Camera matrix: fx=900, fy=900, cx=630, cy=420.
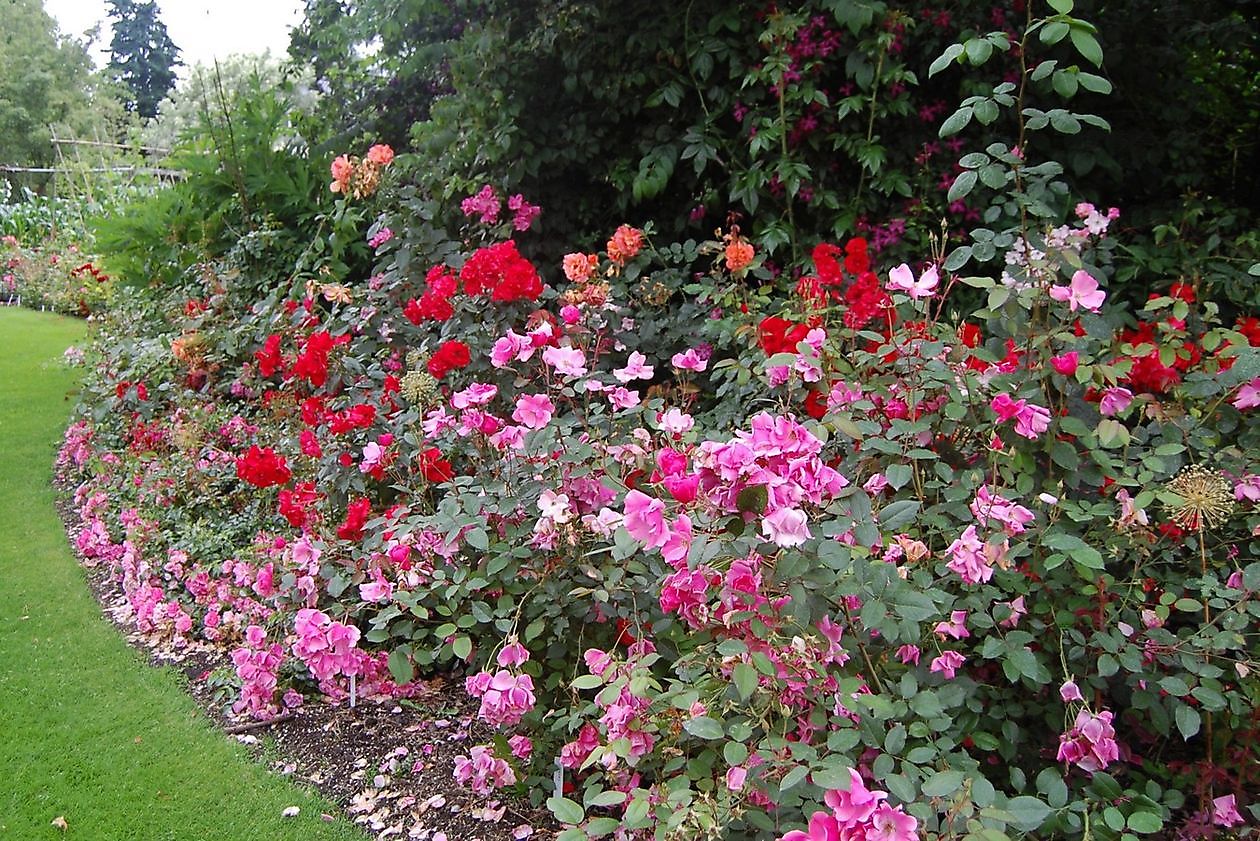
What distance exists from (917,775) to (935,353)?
28.2 inches

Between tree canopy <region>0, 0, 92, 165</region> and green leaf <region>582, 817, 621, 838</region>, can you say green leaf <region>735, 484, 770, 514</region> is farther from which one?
tree canopy <region>0, 0, 92, 165</region>

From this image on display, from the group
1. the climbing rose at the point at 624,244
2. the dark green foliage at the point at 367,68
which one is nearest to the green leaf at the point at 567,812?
the climbing rose at the point at 624,244

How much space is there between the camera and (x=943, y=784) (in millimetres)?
1102

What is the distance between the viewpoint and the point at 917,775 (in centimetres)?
→ 122

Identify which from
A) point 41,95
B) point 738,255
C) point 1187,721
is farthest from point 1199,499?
point 41,95

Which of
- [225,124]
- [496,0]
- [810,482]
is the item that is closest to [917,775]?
[810,482]

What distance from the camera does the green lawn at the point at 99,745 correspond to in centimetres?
191

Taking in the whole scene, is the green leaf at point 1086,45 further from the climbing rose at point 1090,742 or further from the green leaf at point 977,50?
the climbing rose at point 1090,742

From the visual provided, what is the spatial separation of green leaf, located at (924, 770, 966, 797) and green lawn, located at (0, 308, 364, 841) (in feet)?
4.09

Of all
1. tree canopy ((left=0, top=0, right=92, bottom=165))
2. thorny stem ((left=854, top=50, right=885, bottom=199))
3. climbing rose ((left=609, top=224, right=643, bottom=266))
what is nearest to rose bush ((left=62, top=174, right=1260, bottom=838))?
climbing rose ((left=609, top=224, right=643, bottom=266))

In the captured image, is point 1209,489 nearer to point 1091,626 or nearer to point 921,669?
point 1091,626

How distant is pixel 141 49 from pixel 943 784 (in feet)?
132

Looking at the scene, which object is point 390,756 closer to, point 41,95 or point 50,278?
point 50,278

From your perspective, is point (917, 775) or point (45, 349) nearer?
point (917, 775)
